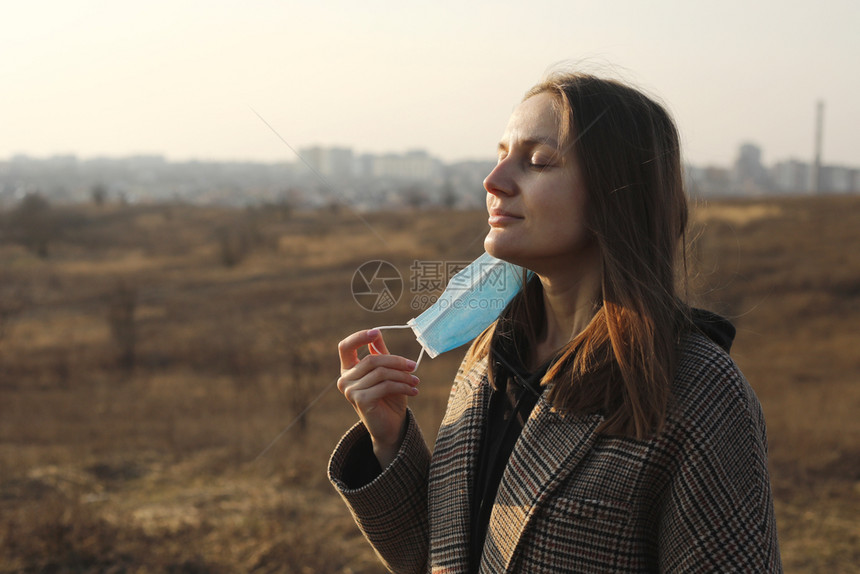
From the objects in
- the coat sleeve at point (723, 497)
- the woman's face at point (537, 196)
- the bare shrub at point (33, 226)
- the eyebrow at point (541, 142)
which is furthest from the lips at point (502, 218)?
the bare shrub at point (33, 226)

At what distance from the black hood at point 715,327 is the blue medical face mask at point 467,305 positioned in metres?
0.48

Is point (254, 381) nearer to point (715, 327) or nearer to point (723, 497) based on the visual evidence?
point (715, 327)

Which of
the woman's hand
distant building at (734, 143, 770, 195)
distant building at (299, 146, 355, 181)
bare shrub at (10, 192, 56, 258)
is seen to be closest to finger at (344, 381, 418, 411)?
the woman's hand

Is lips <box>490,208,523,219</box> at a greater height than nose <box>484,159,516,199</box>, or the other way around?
nose <box>484,159,516,199</box>

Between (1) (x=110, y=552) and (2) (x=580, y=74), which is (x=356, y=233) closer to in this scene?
(1) (x=110, y=552)

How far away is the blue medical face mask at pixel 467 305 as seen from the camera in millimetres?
1674

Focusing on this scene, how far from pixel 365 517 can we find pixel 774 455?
7360 mm

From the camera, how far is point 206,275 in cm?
2439

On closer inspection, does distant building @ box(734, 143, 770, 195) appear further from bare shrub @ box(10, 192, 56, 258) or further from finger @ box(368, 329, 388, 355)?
bare shrub @ box(10, 192, 56, 258)

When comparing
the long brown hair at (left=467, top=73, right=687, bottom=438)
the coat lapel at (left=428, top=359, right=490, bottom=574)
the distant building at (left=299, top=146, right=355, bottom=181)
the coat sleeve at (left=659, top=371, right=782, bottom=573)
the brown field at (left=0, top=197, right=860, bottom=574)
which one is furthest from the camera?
the brown field at (left=0, top=197, right=860, bottom=574)

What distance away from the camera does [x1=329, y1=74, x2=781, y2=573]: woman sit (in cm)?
131

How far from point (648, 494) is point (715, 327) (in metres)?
0.37

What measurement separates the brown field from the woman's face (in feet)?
1.19

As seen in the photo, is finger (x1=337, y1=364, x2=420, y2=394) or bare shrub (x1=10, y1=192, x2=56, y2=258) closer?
finger (x1=337, y1=364, x2=420, y2=394)
